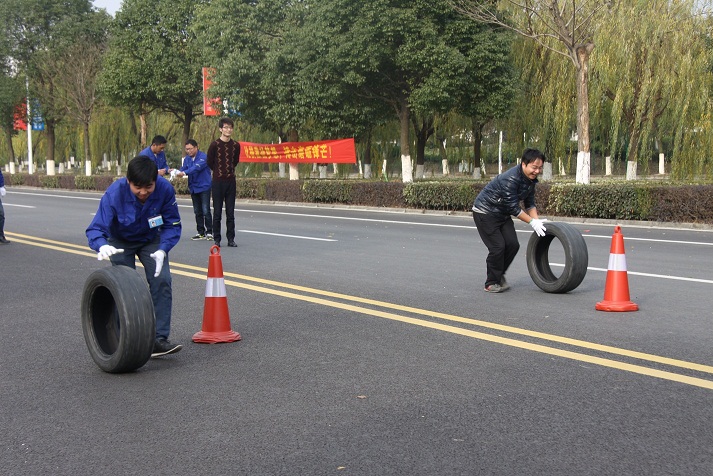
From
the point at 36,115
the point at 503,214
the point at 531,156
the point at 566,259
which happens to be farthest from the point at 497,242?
the point at 36,115

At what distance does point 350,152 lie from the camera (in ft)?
92.3

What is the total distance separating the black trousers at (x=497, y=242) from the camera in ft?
27.7

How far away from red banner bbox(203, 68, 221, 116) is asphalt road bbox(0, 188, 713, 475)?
2411 cm

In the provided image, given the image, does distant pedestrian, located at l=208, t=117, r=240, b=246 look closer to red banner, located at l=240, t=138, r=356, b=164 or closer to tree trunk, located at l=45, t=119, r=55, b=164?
red banner, located at l=240, t=138, r=356, b=164

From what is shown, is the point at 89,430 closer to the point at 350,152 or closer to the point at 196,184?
the point at 196,184

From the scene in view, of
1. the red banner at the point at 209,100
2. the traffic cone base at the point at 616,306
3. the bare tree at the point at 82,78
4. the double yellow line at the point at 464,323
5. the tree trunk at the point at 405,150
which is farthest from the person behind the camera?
the bare tree at the point at 82,78

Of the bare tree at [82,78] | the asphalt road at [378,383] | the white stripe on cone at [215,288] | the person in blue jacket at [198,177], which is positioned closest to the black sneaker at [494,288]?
the asphalt road at [378,383]

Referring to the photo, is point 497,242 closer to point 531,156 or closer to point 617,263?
point 531,156

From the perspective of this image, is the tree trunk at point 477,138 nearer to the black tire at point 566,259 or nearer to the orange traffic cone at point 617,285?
the black tire at point 566,259

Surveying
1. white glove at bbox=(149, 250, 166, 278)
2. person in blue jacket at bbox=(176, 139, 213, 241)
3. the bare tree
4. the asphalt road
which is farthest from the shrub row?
the bare tree

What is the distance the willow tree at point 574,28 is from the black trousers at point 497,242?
12800 millimetres

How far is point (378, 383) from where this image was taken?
5.11 metres

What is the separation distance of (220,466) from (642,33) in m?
22.6

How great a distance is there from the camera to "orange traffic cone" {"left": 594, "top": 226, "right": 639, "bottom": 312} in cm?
733
